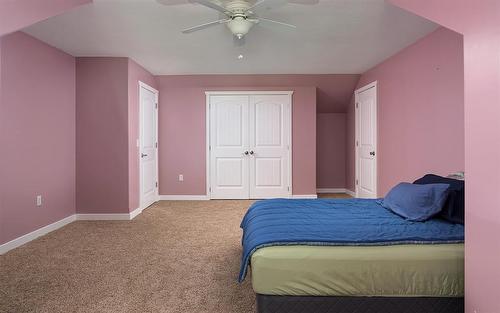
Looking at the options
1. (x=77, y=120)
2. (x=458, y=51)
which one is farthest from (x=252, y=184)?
(x=458, y=51)

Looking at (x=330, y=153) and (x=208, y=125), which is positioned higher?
(x=208, y=125)

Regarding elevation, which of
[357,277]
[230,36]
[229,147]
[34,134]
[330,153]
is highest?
[230,36]

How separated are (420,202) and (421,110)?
78.6 inches

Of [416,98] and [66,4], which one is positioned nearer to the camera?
[66,4]

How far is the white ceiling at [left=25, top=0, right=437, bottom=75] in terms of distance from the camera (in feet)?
10.8

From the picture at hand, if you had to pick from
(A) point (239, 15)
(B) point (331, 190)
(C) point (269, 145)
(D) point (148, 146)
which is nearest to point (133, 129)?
(D) point (148, 146)

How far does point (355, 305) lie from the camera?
1900mm

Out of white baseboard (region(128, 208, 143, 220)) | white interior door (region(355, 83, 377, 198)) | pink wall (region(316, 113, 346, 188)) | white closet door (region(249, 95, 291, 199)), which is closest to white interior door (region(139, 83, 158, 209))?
white baseboard (region(128, 208, 143, 220))

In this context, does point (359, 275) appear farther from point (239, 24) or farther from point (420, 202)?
point (239, 24)

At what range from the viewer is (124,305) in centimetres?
225

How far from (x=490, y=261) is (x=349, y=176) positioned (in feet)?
18.0

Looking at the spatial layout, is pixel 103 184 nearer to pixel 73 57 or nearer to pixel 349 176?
pixel 73 57

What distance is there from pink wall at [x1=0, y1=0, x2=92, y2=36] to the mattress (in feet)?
6.70

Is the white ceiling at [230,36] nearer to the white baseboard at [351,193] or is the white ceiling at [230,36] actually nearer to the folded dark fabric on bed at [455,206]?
the folded dark fabric on bed at [455,206]
